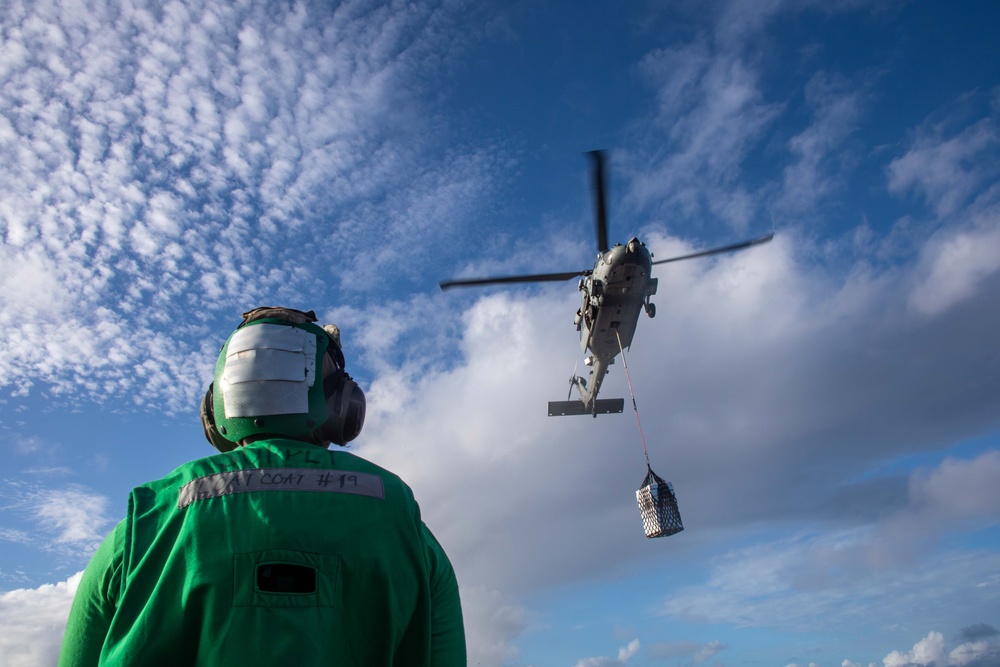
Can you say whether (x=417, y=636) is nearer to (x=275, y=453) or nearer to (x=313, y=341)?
(x=275, y=453)

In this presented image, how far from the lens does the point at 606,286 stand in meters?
22.3

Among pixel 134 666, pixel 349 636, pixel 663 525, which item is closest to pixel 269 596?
pixel 349 636

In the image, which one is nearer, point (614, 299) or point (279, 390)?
point (279, 390)

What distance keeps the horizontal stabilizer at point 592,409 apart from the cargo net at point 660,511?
29.9 ft

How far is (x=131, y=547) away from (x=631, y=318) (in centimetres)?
2182

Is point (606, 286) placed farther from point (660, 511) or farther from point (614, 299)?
point (660, 511)

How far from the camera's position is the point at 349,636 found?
2121 mm

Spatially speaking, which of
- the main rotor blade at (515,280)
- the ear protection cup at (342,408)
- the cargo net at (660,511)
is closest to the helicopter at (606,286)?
the main rotor blade at (515,280)

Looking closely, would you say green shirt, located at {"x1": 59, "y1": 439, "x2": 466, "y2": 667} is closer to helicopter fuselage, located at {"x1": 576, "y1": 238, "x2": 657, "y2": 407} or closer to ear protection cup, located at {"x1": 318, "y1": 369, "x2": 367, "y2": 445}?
ear protection cup, located at {"x1": 318, "y1": 369, "x2": 367, "y2": 445}

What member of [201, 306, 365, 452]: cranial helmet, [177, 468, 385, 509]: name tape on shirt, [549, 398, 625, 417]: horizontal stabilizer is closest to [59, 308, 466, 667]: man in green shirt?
[177, 468, 385, 509]: name tape on shirt

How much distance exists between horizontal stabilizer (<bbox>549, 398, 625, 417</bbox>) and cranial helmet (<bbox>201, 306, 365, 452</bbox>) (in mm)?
25615

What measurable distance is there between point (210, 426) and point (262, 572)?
125cm

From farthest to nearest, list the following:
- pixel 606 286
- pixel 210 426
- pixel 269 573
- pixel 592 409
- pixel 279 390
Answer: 1. pixel 592 409
2. pixel 606 286
3. pixel 210 426
4. pixel 279 390
5. pixel 269 573

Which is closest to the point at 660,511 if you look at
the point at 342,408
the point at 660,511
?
the point at 660,511
